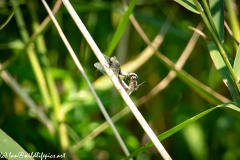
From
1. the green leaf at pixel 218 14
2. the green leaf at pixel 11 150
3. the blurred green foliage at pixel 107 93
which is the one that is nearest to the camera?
the green leaf at pixel 11 150

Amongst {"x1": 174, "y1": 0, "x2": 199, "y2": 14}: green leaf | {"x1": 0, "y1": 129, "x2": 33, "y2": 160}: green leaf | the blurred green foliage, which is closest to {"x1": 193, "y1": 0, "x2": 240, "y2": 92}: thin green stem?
{"x1": 174, "y1": 0, "x2": 199, "y2": 14}: green leaf

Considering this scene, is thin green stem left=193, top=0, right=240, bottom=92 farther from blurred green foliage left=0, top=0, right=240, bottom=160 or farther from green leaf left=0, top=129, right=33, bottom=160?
blurred green foliage left=0, top=0, right=240, bottom=160

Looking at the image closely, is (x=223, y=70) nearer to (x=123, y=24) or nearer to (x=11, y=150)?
(x=123, y=24)

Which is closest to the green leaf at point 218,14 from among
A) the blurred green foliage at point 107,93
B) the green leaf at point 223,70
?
the green leaf at point 223,70

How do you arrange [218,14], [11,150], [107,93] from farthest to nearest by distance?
[107,93] → [218,14] → [11,150]

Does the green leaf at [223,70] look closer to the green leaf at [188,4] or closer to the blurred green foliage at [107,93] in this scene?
the green leaf at [188,4]

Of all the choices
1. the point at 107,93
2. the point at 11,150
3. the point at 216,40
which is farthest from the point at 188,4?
the point at 107,93

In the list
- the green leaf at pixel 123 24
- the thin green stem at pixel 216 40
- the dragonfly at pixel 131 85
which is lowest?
the thin green stem at pixel 216 40
